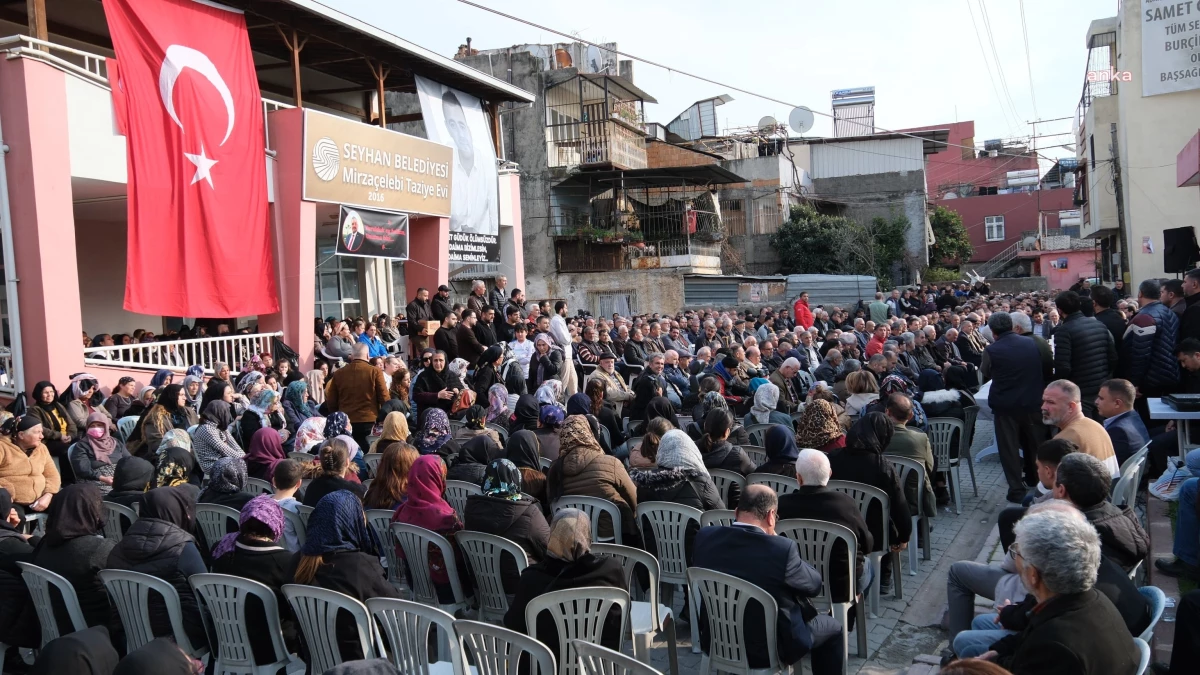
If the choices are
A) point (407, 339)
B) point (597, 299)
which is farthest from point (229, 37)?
point (597, 299)

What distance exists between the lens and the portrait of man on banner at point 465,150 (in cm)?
1859

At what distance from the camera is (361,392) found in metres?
9.93

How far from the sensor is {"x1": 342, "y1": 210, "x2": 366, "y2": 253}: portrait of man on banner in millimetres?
15797

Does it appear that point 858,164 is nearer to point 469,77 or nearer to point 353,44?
point 469,77

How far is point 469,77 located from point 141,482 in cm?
1419

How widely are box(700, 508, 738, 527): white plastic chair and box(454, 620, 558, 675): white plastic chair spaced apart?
173 cm

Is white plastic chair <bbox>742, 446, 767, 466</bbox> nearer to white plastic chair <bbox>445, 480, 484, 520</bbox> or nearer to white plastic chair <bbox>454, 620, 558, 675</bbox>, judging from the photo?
white plastic chair <bbox>445, 480, 484, 520</bbox>

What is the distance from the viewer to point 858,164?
38156 mm

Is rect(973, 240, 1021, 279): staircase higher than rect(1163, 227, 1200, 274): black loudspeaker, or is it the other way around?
rect(973, 240, 1021, 279): staircase

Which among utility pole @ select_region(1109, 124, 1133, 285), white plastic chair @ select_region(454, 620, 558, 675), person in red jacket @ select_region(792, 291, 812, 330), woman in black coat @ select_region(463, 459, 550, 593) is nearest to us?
white plastic chair @ select_region(454, 620, 558, 675)

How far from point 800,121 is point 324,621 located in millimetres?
35278

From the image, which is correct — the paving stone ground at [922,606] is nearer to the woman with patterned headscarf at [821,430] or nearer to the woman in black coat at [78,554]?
the woman with patterned headscarf at [821,430]

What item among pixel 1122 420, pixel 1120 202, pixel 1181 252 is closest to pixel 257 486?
pixel 1122 420

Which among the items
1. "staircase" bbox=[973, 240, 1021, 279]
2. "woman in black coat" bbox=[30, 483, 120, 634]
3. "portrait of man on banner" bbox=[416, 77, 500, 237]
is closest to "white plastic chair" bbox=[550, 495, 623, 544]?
"woman in black coat" bbox=[30, 483, 120, 634]
